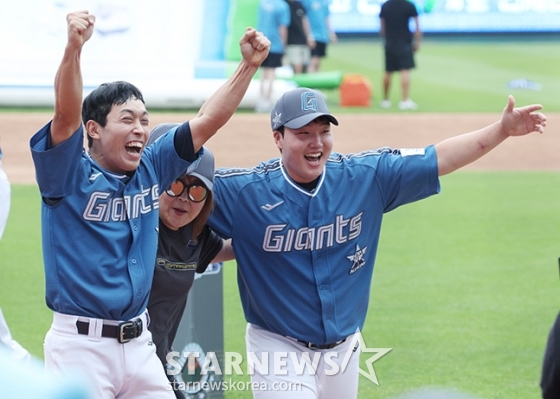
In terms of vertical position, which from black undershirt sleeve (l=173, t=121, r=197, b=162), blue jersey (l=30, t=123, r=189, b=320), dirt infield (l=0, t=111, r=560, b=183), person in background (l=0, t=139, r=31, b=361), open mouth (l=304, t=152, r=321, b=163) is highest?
black undershirt sleeve (l=173, t=121, r=197, b=162)

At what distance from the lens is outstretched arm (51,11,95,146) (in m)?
3.57

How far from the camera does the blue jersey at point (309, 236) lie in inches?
168

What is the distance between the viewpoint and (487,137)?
443 centimetres

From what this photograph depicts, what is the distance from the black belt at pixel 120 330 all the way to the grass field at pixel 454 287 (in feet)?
8.38

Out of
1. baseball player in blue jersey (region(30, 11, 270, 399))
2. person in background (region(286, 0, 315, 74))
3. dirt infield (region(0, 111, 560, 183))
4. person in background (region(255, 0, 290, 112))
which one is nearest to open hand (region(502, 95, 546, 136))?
baseball player in blue jersey (region(30, 11, 270, 399))

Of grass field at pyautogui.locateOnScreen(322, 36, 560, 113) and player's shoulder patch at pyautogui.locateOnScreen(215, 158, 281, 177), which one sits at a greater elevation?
player's shoulder patch at pyautogui.locateOnScreen(215, 158, 281, 177)

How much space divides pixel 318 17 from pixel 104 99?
17.5 m

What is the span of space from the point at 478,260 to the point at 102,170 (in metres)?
6.34

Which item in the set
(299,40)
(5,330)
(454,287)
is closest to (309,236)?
(5,330)

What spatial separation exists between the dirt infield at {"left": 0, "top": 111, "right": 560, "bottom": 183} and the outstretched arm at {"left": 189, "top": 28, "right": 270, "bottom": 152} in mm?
9314

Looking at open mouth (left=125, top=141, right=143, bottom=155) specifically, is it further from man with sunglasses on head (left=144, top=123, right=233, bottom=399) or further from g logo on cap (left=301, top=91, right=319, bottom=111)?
g logo on cap (left=301, top=91, right=319, bottom=111)

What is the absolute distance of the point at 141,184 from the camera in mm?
3900

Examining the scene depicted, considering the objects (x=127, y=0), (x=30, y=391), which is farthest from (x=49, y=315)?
(x=127, y=0)

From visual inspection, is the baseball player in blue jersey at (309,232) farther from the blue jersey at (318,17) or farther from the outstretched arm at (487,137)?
the blue jersey at (318,17)
